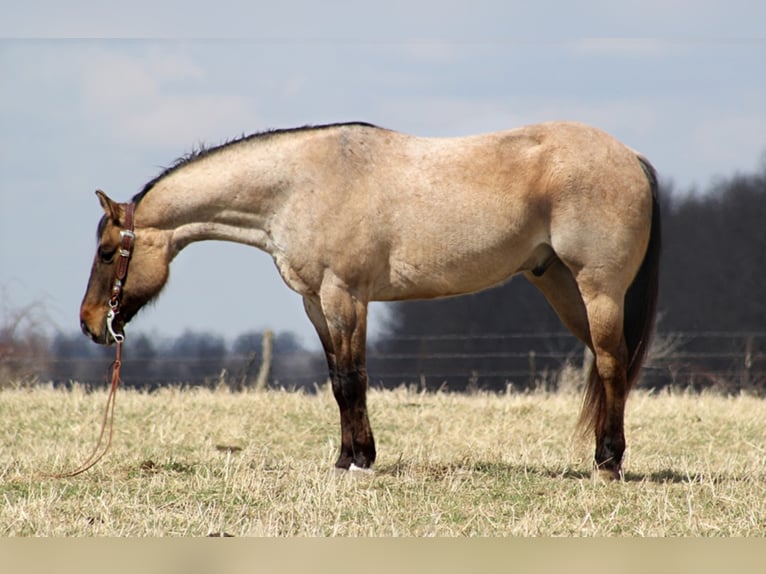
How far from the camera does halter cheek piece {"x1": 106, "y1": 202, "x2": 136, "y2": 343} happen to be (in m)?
8.12

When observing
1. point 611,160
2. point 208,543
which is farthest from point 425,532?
point 611,160

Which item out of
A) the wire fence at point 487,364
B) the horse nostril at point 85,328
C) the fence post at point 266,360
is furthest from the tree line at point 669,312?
the horse nostril at point 85,328

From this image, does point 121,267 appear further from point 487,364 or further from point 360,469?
point 487,364

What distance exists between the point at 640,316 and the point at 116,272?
13.3ft

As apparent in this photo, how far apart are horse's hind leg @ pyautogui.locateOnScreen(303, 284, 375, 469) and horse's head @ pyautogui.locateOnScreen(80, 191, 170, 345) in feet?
4.24

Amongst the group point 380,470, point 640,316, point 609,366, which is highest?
point 640,316

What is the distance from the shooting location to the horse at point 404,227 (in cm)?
782

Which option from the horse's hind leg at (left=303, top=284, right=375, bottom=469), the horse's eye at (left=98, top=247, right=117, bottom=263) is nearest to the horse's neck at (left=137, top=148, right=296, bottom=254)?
the horse's eye at (left=98, top=247, right=117, bottom=263)

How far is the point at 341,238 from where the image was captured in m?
7.77

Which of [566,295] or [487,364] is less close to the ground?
[566,295]

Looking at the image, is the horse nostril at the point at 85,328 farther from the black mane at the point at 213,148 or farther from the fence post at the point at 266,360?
the fence post at the point at 266,360

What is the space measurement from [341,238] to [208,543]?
3607 mm

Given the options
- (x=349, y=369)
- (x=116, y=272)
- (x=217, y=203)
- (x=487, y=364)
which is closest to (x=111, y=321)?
(x=116, y=272)

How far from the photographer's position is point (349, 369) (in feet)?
25.7
